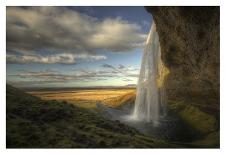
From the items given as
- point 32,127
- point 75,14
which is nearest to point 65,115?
point 32,127

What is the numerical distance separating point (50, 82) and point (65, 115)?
6.28 ft

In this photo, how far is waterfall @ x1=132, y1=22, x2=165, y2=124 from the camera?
51.2 ft

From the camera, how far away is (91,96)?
14.6 m

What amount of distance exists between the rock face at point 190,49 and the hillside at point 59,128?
362 cm

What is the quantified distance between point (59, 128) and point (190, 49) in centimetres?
691

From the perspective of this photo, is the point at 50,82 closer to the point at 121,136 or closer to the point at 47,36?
the point at 47,36

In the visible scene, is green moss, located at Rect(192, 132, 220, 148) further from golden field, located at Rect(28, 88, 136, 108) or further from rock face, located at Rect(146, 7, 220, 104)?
golden field, located at Rect(28, 88, 136, 108)

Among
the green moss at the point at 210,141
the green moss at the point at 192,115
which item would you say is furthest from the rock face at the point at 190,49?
the green moss at the point at 210,141

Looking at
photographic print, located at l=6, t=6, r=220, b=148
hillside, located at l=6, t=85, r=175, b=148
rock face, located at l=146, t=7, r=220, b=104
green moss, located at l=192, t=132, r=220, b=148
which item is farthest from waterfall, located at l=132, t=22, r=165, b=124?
green moss, located at l=192, t=132, r=220, b=148

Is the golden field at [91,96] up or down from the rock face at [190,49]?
down

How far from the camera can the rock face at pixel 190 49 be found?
1241 cm

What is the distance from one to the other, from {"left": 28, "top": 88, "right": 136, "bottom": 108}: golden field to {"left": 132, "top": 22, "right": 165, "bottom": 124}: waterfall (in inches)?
28.5
